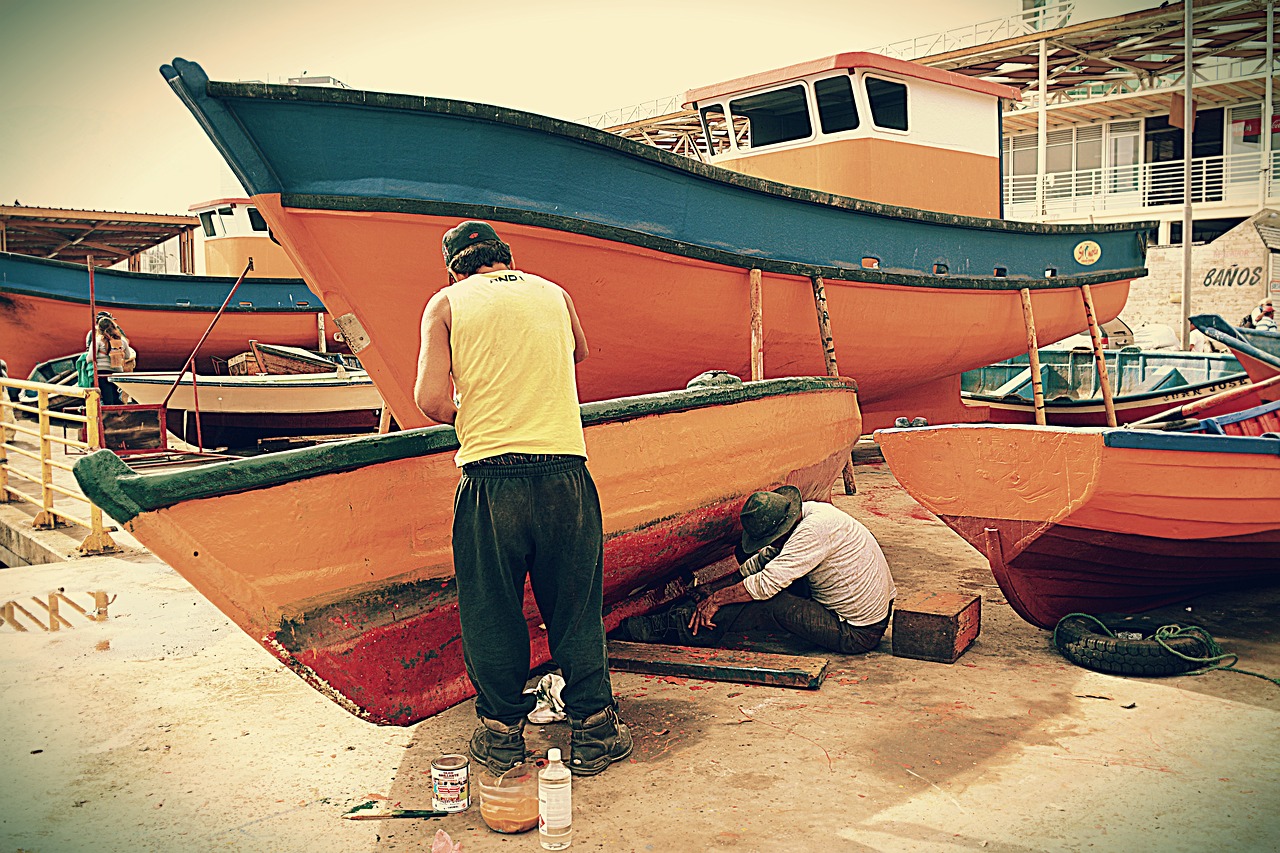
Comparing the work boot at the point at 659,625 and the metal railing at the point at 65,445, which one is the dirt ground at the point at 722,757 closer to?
the work boot at the point at 659,625

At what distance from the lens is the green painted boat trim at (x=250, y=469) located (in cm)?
267

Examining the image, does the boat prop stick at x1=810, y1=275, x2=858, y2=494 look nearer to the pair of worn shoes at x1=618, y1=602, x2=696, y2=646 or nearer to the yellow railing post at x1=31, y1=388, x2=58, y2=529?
the pair of worn shoes at x1=618, y1=602, x2=696, y2=646

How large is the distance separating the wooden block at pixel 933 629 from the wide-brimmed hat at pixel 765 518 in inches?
28.2

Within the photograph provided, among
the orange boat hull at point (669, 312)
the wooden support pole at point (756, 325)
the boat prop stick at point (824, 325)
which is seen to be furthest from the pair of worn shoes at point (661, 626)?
the boat prop stick at point (824, 325)

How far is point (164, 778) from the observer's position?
11.1 feet

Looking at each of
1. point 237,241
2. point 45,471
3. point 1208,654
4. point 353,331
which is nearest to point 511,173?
point 353,331

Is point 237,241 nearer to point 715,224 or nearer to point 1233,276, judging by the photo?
point 715,224

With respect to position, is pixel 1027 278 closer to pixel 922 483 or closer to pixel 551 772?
pixel 922 483

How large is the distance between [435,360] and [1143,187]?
29.6m

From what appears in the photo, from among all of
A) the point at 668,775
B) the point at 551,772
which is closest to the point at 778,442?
the point at 668,775

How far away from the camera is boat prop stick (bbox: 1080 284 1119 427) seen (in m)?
9.66

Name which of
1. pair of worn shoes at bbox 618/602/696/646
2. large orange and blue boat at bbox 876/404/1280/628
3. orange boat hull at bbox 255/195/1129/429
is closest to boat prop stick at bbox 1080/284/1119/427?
orange boat hull at bbox 255/195/1129/429

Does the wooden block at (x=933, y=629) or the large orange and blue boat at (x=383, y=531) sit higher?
the large orange and blue boat at (x=383, y=531)

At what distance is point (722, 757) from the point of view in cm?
349
